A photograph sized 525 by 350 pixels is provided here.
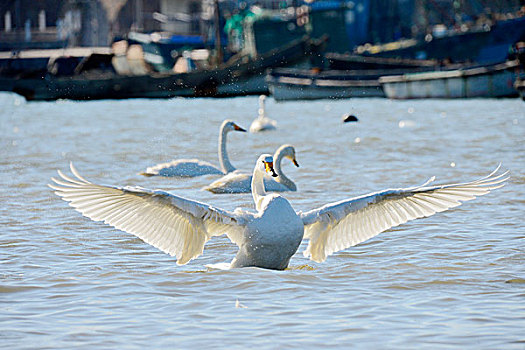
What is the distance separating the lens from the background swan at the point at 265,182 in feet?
39.9

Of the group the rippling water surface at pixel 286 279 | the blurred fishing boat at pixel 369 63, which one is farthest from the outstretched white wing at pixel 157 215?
the blurred fishing boat at pixel 369 63

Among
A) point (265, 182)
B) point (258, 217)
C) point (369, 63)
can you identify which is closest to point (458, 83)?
point (369, 63)

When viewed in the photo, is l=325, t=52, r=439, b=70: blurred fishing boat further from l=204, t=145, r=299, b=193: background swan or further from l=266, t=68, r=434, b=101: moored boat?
l=204, t=145, r=299, b=193: background swan

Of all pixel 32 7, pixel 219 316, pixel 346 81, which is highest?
pixel 32 7

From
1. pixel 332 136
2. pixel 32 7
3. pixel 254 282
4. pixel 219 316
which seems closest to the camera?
pixel 219 316

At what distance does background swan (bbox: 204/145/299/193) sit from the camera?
39.9 feet

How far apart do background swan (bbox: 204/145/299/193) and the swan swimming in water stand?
4.17m

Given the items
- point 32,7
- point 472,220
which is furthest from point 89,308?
point 32,7

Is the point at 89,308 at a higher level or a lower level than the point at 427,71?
lower

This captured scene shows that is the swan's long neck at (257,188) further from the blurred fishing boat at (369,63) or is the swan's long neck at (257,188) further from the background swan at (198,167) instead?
the blurred fishing boat at (369,63)

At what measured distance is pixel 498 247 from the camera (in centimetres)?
862

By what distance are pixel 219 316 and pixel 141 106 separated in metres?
38.6

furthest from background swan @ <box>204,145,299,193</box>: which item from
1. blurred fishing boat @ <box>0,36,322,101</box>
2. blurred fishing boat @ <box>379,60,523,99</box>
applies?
blurred fishing boat @ <box>0,36,322,101</box>

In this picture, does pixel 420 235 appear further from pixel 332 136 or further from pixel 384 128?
pixel 384 128
